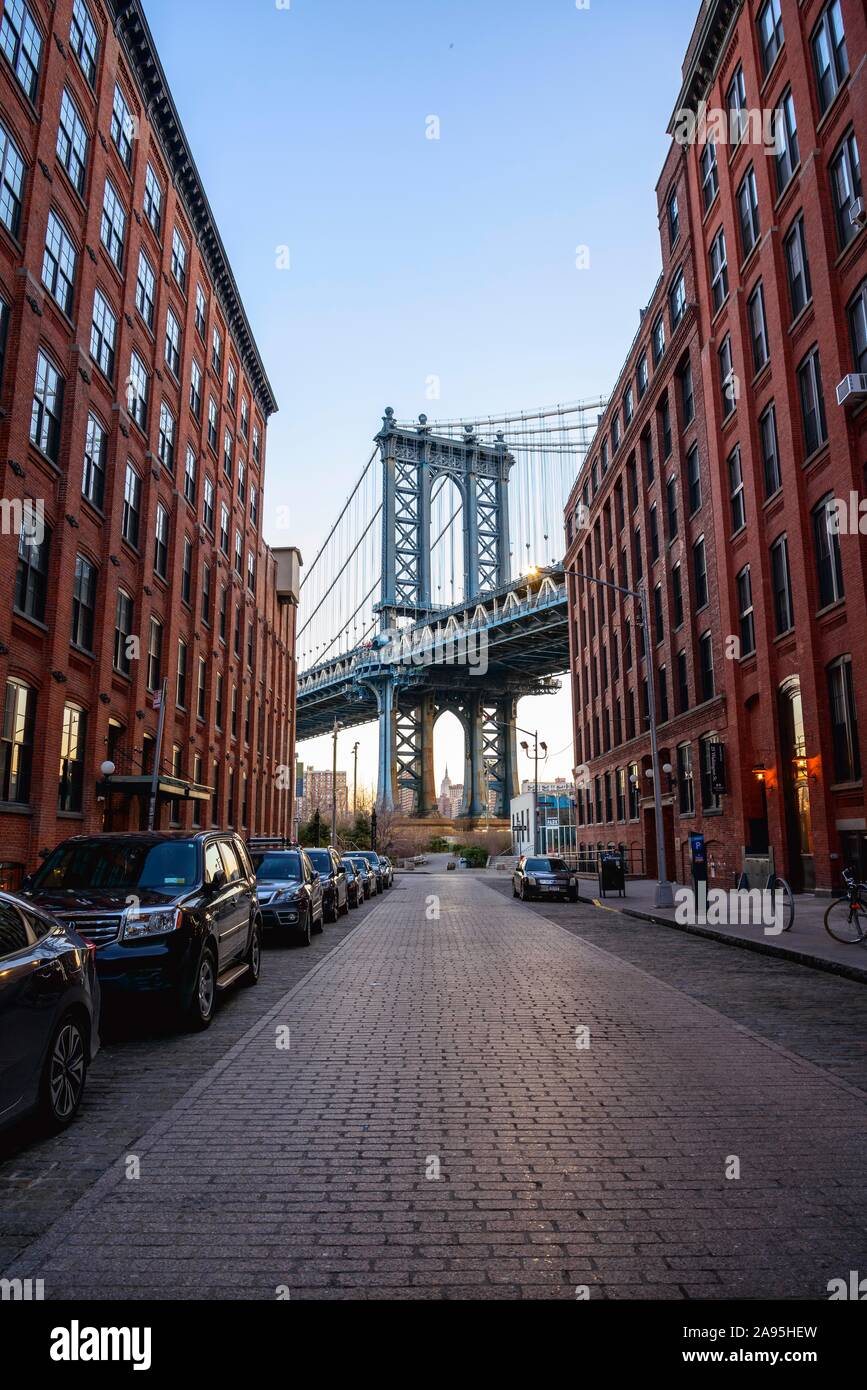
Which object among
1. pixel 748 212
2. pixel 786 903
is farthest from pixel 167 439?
pixel 786 903

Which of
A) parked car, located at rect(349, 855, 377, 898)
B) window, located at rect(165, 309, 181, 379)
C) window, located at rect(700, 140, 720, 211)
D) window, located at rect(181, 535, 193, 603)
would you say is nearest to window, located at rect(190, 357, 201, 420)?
window, located at rect(165, 309, 181, 379)

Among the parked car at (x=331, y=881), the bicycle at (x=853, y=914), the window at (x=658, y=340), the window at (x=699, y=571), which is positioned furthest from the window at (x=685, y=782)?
the bicycle at (x=853, y=914)

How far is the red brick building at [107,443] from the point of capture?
18797 mm

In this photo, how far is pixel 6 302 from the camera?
719 inches

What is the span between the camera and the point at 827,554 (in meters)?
21.9

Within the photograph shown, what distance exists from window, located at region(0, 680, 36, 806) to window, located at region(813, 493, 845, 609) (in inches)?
682

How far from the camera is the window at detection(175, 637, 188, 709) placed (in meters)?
30.5

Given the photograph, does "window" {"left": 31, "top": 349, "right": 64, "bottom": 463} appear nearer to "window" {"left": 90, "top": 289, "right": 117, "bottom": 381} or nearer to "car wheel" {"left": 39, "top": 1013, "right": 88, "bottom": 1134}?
"window" {"left": 90, "top": 289, "right": 117, "bottom": 381}

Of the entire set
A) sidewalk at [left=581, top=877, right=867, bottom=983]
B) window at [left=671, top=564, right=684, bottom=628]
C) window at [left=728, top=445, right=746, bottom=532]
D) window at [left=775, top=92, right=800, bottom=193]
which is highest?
window at [left=775, top=92, right=800, bottom=193]

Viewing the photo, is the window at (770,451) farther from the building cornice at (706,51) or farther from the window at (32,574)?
the window at (32,574)

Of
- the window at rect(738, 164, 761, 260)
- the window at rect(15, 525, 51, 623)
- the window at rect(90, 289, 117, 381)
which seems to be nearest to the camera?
the window at rect(15, 525, 51, 623)

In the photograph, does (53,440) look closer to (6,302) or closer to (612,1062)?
(6,302)

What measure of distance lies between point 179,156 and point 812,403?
2134 cm
